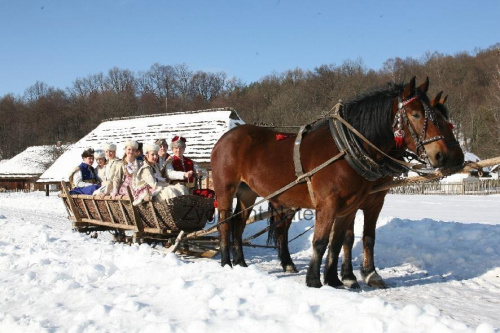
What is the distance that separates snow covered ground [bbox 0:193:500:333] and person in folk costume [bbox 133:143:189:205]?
95 centimetres

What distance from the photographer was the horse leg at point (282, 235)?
22.2 ft

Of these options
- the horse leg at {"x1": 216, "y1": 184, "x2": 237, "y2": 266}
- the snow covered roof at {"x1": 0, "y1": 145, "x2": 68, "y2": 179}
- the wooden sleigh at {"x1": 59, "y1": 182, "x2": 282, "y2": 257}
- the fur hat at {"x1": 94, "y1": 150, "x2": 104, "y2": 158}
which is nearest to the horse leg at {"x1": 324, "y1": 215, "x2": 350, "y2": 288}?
the horse leg at {"x1": 216, "y1": 184, "x2": 237, "y2": 266}

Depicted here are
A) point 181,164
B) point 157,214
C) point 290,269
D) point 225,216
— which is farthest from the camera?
point 181,164

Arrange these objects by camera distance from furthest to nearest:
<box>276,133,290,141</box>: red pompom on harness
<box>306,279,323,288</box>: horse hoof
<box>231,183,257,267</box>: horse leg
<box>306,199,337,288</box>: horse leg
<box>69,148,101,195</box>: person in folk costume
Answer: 1. <box>69,148,101,195</box>: person in folk costume
2. <box>231,183,257,267</box>: horse leg
3. <box>276,133,290,141</box>: red pompom on harness
4. <box>306,279,323,288</box>: horse hoof
5. <box>306,199,337,288</box>: horse leg

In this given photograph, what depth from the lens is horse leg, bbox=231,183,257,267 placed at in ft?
22.1

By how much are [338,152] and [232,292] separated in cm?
187

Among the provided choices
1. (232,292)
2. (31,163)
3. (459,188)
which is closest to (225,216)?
(232,292)

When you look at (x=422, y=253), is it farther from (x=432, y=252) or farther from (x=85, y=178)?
(x=85, y=178)

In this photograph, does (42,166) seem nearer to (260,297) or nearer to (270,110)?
(270,110)

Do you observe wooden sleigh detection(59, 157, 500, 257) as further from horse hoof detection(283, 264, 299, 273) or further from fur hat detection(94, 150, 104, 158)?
fur hat detection(94, 150, 104, 158)

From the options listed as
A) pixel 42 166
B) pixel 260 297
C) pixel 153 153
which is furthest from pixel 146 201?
pixel 42 166

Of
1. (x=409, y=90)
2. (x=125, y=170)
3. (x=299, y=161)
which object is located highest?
(x=409, y=90)

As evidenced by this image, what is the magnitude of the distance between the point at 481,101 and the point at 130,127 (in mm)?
36028

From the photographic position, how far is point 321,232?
5094 millimetres
